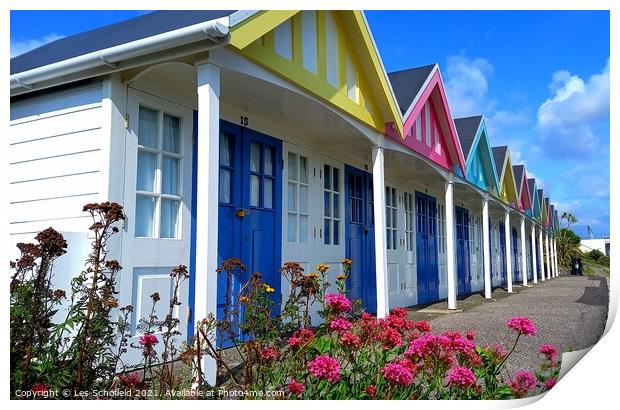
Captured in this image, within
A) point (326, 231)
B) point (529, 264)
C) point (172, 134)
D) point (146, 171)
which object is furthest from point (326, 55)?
point (529, 264)

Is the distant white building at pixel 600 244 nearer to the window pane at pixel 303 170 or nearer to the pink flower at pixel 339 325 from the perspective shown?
the pink flower at pixel 339 325

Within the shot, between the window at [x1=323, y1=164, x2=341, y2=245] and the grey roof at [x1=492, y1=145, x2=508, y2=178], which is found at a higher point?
the grey roof at [x1=492, y1=145, x2=508, y2=178]

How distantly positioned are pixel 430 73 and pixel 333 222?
2895 mm

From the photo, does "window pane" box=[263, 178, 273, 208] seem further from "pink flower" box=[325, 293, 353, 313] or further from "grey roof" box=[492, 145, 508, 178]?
"grey roof" box=[492, 145, 508, 178]

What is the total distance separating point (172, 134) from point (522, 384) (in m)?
3.73

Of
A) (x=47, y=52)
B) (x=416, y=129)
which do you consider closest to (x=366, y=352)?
(x=47, y=52)

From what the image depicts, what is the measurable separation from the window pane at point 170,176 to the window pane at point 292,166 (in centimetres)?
211

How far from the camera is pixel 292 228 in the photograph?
Result: 686 centimetres

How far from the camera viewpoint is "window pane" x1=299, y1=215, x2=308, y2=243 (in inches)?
277

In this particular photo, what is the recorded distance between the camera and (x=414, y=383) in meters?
2.58

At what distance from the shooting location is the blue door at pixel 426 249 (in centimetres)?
1136

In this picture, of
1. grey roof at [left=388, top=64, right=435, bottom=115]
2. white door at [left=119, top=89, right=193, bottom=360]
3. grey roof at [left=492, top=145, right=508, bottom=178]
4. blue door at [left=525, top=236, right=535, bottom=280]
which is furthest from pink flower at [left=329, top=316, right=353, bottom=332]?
blue door at [left=525, top=236, right=535, bottom=280]

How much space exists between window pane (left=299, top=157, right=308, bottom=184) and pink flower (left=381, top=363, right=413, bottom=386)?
4.92 m

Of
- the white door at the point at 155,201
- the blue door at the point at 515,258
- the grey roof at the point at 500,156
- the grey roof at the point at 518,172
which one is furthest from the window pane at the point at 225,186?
the blue door at the point at 515,258
